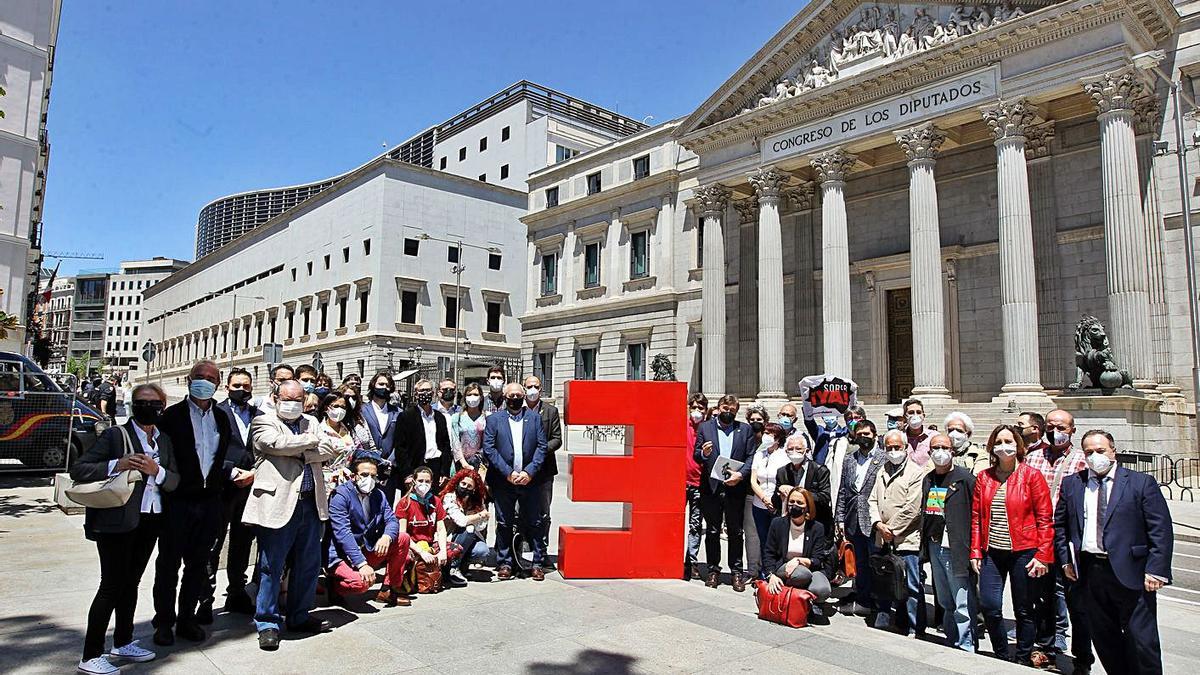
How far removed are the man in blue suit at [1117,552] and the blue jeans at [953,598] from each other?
874 mm

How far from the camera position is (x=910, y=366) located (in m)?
25.8

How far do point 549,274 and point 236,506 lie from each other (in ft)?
116

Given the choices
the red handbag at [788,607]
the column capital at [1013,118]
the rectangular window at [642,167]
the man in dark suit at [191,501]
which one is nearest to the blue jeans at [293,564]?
the man in dark suit at [191,501]

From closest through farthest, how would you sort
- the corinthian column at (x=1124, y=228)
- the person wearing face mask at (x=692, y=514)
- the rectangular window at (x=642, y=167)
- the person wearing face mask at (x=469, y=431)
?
the person wearing face mask at (x=692, y=514)
the person wearing face mask at (x=469, y=431)
the corinthian column at (x=1124, y=228)
the rectangular window at (x=642, y=167)

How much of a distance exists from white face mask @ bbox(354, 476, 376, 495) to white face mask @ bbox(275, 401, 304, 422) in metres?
1.32

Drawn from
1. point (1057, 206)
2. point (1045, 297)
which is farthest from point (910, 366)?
point (1057, 206)

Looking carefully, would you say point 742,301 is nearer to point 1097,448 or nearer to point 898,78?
point 898,78

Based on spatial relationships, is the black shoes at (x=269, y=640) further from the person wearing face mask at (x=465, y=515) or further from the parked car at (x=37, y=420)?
the parked car at (x=37, y=420)

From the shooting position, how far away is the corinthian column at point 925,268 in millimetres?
21219

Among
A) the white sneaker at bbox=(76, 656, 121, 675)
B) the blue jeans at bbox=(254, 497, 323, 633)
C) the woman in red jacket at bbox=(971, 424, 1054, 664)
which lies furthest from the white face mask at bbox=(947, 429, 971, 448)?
the white sneaker at bbox=(76, 656, 121, 675)

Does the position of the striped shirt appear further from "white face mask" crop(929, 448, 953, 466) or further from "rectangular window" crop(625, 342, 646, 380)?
"rectangular window" crop(625, 342, 646, 380)

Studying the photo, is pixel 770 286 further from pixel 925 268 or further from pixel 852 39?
pixel 852 39

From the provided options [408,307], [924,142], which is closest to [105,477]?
[924,142]

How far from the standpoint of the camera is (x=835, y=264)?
949 inches
